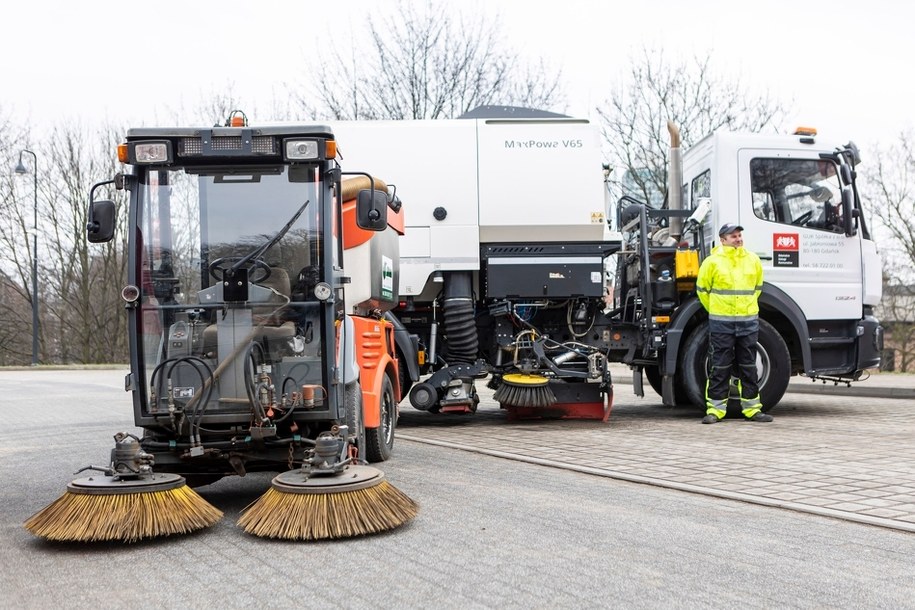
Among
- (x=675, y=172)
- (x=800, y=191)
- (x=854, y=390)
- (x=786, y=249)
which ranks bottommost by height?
(x=854, y=390)

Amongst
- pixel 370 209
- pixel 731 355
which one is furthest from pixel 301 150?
pixel 731 355

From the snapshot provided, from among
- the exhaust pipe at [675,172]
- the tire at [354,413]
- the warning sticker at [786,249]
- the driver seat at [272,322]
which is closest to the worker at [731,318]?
the warning sticker at [786,249]

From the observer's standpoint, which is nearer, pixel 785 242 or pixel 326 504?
pixel 326 504

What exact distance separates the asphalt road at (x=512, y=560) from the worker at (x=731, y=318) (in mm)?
4472

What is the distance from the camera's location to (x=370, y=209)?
19.2 feet

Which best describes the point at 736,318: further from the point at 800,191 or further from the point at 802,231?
the point at 800,191

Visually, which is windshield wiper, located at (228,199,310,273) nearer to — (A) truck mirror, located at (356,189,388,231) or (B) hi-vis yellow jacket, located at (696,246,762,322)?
(A) truck mirror, located at (356,189,388,231)

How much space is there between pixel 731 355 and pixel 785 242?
5.04ft

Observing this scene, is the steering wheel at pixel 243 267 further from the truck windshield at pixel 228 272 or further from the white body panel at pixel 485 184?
the white body panel at pixel 485 184

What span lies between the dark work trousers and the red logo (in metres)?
1.09

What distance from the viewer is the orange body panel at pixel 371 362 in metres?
7.16

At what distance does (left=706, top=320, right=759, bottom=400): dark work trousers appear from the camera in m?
10.4

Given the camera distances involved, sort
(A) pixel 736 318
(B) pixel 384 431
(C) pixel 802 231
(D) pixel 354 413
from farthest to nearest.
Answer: (C) pixel 802 231 → (A) pixel 736 318 → (B) pixel 384 431 → (D) pixel 354 413

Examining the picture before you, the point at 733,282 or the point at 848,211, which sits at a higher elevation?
the point at 848,211
